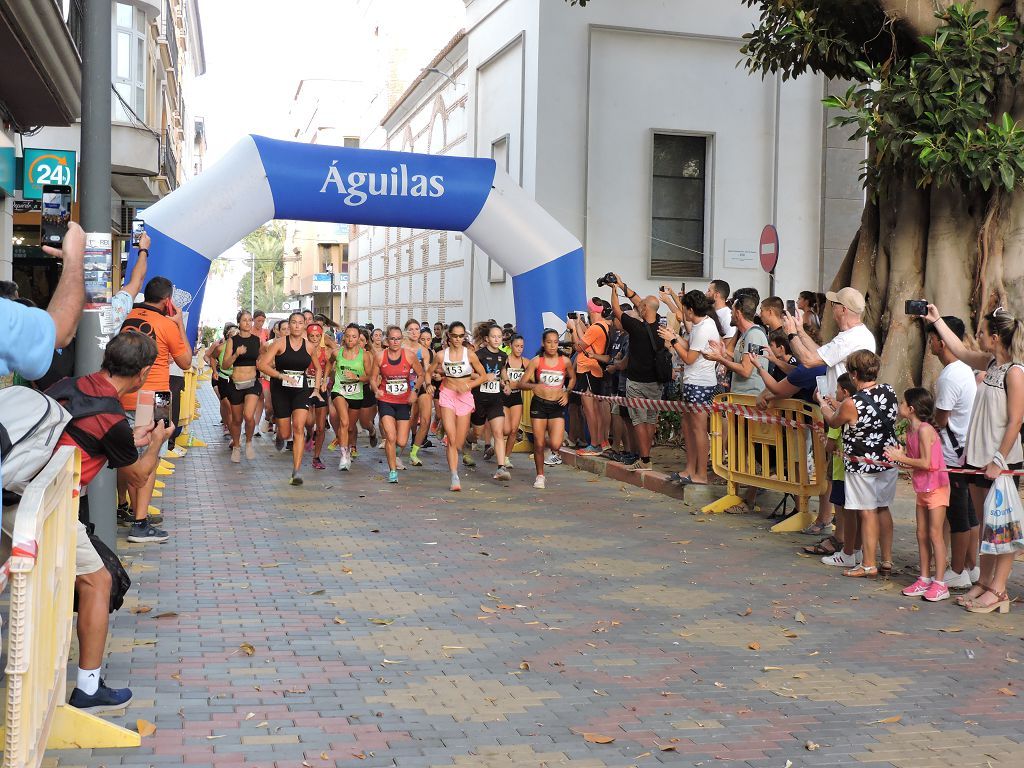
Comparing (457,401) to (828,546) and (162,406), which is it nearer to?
(162,406)

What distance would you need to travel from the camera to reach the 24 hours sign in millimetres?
15680

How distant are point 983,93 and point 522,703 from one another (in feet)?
30.5

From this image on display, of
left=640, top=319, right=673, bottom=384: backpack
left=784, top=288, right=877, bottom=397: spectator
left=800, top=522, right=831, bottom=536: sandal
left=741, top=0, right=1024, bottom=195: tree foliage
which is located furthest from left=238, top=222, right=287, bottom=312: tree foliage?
left=784, top=288, right=877, bottom=397: spectator

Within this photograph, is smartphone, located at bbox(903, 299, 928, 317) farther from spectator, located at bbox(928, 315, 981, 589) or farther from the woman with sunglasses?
the woman with sunglasses

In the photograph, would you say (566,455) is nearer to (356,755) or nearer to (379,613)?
(379,613)

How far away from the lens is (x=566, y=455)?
16047mm

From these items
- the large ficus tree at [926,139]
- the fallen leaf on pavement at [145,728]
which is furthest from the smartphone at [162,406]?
the large ficus tree at [926,139]

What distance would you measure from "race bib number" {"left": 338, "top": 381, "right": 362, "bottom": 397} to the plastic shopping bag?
9245 millimetres

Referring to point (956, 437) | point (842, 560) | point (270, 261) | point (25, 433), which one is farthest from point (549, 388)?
point (270, 261)

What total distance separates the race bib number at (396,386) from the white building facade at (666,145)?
7.62 metres

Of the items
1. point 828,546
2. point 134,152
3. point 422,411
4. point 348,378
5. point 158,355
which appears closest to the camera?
point 828,546

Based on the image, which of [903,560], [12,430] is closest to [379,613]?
[12,430]

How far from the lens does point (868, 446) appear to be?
8.33 meters

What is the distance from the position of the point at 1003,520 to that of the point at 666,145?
15454 millimetres
